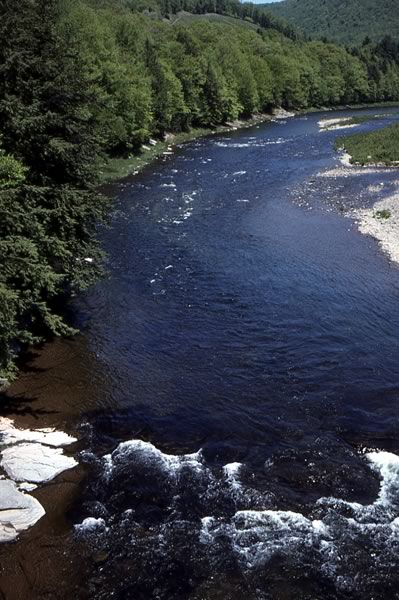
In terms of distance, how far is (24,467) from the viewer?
654 inches

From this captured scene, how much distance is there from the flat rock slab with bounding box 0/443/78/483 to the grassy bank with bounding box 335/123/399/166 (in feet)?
181

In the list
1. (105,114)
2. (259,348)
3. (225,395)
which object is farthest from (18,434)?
(105,114)

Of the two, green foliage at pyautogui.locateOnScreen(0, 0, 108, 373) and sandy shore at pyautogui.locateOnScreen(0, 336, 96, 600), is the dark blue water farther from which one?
green foliage at pyautogui.locateOnScreen(0, 0, 108, 373)

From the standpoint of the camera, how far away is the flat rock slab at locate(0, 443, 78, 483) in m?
16.4

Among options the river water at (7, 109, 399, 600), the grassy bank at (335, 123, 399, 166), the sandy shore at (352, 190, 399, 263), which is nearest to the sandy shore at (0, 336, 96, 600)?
the river water at (7, 109, 399, 600)

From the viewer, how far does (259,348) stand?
2423cm

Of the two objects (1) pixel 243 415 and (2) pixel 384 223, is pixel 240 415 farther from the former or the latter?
(2) pixel 384 223

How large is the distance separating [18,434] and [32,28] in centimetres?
1675

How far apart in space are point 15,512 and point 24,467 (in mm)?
1913

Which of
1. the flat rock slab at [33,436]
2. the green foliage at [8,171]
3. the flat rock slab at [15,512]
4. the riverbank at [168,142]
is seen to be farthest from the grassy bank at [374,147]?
the flat rock slab at [15,512]

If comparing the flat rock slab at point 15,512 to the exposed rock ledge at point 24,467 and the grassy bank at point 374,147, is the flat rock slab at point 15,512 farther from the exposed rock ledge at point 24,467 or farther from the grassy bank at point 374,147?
the grassy bank at point 374,147

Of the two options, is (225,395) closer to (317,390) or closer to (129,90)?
(317,390)

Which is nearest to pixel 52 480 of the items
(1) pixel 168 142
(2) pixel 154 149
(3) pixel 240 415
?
(3) pixel 240 415

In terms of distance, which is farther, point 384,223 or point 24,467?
point 384,223
